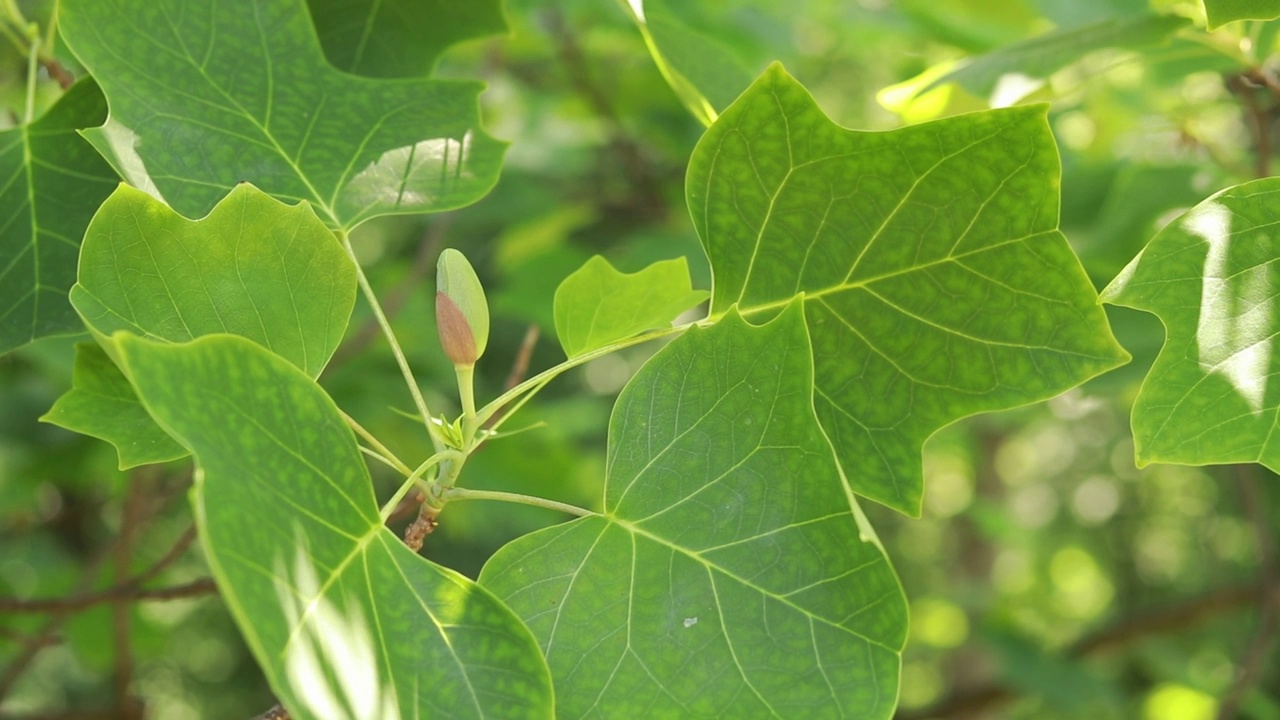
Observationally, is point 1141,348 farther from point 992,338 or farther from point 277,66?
point 277,66

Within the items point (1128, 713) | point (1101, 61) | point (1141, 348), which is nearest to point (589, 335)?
point (1101, 61)

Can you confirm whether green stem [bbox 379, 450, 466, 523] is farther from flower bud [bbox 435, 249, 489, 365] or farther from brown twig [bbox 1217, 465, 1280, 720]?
brown twig [bbox 1217, 465, 1280, 720]

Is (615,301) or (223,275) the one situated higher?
(223,275)

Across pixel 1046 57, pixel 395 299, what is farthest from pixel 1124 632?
pixel 1046 57

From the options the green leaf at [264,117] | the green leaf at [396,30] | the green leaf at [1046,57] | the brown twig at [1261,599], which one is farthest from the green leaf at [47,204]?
the brown twig at [1261,599]

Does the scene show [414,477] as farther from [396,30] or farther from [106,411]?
[396,30]

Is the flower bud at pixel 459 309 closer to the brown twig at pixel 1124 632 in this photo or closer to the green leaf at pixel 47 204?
the green leaf at pixel 47 204
